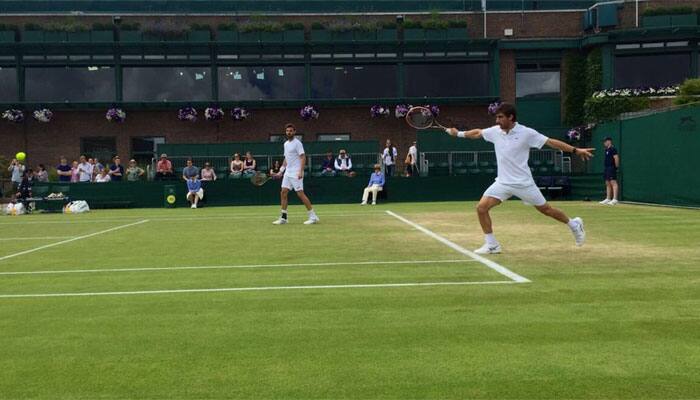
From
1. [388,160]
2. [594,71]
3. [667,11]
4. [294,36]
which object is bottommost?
[388,160]

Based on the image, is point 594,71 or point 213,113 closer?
point 213,113

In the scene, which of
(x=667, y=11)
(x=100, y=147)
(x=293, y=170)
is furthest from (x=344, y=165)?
(x=667, y=11)

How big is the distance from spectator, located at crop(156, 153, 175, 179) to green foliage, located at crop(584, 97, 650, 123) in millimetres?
20741

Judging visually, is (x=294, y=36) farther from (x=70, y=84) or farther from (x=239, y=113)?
(x=70, y=84)

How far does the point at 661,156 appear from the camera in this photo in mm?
20922

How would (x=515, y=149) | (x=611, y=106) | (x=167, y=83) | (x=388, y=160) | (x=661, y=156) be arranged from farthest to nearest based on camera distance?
(x=167, y=83)
(x=611, y=106)
(x=388, y=160)
(x=661, y=156)
(x=515, y=149)

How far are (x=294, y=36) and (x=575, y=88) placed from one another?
597 inches

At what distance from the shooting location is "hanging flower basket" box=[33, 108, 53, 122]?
3338cm

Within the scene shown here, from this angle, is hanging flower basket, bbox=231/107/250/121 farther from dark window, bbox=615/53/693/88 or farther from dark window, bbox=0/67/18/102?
dark window, bbox=615/53/693/88

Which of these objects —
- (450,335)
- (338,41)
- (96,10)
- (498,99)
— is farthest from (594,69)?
(450,335)

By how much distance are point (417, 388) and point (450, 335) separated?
1122mm

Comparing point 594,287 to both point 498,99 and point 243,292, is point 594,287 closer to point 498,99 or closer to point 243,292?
point 243,292

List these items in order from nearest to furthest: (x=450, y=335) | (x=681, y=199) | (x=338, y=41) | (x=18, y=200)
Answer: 1. (x=450, y=335)
2. (x=681, y=199)
3. (x=18, y=200)
4. (x=338, y=41)

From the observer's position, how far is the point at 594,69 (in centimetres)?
3516
